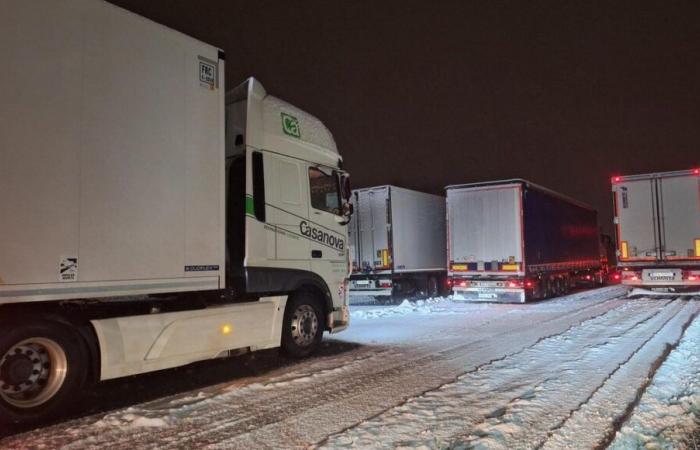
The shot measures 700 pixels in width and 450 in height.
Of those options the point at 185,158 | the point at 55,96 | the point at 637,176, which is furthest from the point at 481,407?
the point at 637,176

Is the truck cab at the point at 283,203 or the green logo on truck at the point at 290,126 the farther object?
the green logo on truck at the point at 290,126

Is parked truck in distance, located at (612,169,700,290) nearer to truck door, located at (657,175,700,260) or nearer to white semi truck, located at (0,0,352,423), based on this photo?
truck door, located at (657,175,700,260)

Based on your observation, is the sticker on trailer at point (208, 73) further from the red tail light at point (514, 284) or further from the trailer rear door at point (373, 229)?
the red tail light at point (514, 284)

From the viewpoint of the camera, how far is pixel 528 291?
54.7 feet

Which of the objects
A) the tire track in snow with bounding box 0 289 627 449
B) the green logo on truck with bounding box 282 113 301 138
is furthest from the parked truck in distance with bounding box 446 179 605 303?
the green logo on truck with bounding box 282 113 301 138

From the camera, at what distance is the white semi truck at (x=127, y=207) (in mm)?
4785

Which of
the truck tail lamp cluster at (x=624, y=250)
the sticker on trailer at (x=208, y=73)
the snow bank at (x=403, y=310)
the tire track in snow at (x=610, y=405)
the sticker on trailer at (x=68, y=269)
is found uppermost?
the sticker on trailer at (x=208, y=73)

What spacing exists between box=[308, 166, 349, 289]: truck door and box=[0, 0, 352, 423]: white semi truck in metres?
0.36

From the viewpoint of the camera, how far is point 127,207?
559 centimetres

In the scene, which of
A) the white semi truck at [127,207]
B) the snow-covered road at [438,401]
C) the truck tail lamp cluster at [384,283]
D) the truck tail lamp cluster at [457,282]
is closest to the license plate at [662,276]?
the truck tail lamp cluster at [457,282]

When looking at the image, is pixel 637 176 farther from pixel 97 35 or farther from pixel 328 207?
pixel 97 35

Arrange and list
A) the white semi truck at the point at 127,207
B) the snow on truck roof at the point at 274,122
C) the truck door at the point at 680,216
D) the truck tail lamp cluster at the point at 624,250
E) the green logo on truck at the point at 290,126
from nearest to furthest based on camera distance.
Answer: the white semi truck at the point at 127,207 → the snow on truck roof at the point at 274,122 → the green logo on truck at the point at 290,126 → the truck door at the point at 680,216 → the truck tail lamp cluster at the point at 624,250

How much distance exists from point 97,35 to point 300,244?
3767 millimetres

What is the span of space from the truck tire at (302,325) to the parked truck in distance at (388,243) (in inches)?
321
